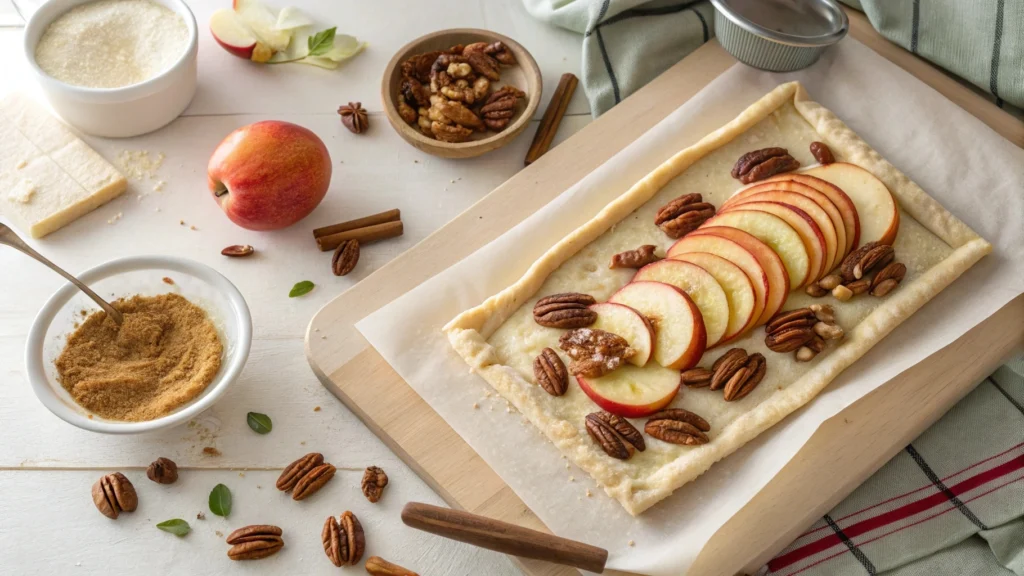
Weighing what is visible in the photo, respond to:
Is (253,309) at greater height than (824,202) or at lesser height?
lesser

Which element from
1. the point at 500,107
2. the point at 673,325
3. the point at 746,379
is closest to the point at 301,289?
the point at 500,107

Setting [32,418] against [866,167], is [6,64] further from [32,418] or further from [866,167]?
[866,167]

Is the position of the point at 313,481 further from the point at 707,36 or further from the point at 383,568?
the point at 707,36

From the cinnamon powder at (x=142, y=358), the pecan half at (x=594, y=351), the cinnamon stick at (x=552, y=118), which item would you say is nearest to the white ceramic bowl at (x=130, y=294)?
the cinnamon powder at (x=142, y=358)

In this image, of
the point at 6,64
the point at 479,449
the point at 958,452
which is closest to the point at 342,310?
the point at 479,449

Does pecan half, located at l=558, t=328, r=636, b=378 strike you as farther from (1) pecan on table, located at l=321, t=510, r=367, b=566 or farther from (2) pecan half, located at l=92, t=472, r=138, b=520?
(2) pecan half, located at l=92, t=472, r=138, b=520

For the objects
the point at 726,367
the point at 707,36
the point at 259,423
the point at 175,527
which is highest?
the point at 707,36

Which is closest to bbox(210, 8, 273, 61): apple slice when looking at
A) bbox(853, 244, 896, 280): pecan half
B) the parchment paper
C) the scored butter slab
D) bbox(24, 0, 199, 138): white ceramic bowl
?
bbox(24, 0, 199, 138): white ceramic bowl
